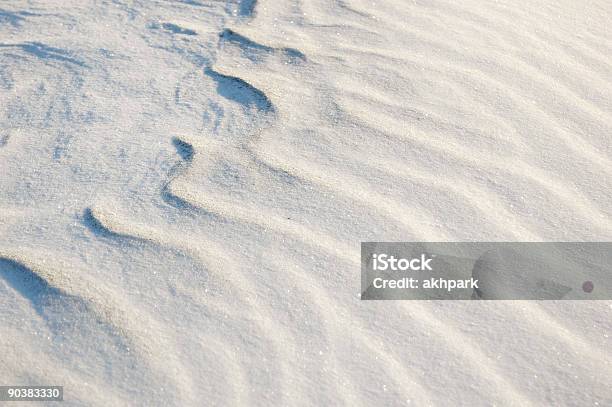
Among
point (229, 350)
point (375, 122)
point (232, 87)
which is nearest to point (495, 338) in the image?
point (229, 350)

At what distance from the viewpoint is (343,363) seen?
164cm

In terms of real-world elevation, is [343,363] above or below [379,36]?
below

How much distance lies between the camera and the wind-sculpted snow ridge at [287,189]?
64.7 inches

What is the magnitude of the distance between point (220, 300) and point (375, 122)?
0.84 metres

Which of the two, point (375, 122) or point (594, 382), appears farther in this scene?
point (375, 122)

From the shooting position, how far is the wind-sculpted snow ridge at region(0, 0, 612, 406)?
5.39ft

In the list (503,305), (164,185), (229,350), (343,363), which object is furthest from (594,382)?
(164,185)

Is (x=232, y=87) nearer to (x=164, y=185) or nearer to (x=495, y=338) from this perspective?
(x=164, y=185)

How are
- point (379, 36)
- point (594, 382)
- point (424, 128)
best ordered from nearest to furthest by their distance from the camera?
point (594, 382) → point (424, 128) → point (379, 36)

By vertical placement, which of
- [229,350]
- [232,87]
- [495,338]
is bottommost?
[229,350]

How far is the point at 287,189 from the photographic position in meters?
2.02

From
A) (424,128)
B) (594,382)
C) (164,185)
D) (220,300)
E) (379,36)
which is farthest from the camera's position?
(379,36)

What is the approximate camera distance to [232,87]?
2.36 m

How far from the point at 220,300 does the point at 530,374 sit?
2.56 feet
